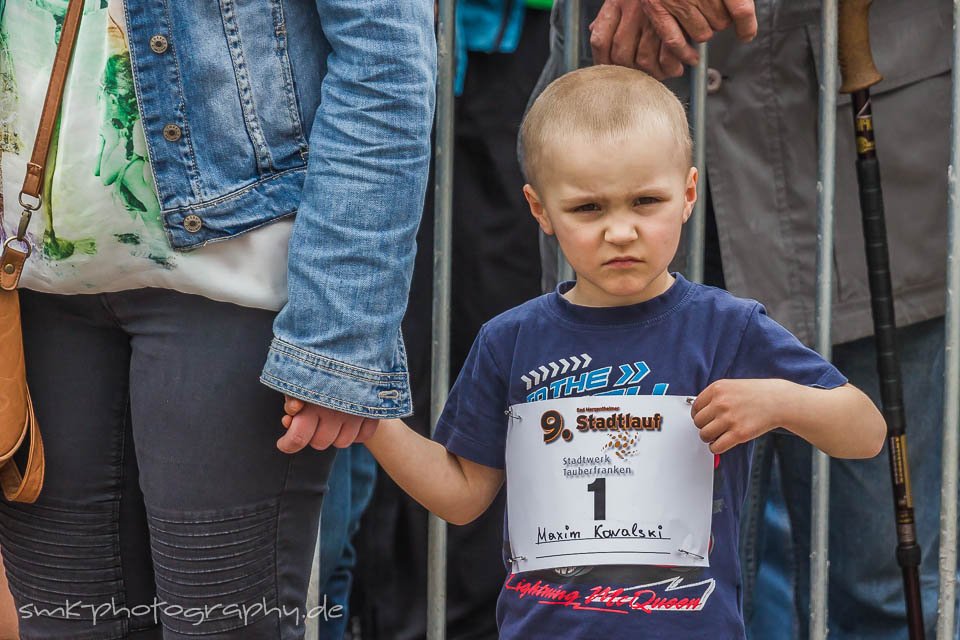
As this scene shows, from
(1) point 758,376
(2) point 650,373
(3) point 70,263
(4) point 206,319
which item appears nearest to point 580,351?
(2) point 650,373

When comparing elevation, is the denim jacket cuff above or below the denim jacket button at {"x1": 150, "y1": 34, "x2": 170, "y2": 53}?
below

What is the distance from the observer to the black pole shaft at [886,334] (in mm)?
2211

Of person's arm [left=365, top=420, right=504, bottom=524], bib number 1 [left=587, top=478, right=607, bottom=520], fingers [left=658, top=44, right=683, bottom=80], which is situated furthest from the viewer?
fingers [left=658, top=44, right=683, bottom=80]

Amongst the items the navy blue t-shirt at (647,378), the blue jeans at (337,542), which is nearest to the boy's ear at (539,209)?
the navy blue t-shirt at (647,378)

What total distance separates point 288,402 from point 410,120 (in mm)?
394

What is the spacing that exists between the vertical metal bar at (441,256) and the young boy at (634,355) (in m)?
0.50

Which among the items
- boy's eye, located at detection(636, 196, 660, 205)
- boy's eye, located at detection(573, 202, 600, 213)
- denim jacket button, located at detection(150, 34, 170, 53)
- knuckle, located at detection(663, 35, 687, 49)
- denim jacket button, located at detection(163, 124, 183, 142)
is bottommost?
boy's eye, located at detection(573, 202, 600, 213)

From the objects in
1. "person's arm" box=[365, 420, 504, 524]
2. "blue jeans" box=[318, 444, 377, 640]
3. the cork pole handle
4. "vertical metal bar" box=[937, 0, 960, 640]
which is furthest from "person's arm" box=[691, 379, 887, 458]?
"blue jeans" box=[318, 444, 377, 640]

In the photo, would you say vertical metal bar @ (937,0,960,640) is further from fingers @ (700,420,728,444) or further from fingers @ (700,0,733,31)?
fingers @ (700,420,728,444)

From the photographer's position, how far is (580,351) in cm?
174

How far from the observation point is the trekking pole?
2.20 meters

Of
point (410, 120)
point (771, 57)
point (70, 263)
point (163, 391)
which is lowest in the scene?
point (163, 391)

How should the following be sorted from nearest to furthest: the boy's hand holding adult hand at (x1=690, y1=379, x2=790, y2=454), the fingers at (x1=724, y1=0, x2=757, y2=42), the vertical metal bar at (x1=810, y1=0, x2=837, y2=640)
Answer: the boy's hand holding adult hand at (x1=690, y1=379, x2=790, y2=454) < the fingers at (x1=724, y1=0, x2=757, y2=42) < the vertical metal bar at (x1=810, y1=0, x2=837, y2=640)

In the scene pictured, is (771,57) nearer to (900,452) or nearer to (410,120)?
(900,452)
